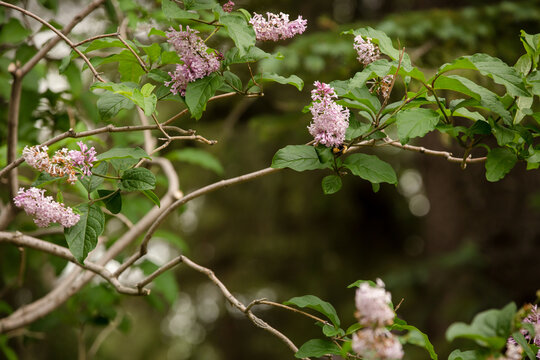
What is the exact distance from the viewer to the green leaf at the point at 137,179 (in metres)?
1.17

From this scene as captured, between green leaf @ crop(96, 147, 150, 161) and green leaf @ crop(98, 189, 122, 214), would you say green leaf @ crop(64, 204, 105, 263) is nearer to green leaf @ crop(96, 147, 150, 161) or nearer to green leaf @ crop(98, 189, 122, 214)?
green leaf @ crop(98, 189, 122, 214)

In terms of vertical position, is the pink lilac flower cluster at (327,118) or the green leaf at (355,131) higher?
the pink lilac flower cluster at (327,118)

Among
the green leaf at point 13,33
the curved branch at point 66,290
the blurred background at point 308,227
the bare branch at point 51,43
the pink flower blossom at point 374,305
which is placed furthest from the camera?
the blurred background at point 308,227

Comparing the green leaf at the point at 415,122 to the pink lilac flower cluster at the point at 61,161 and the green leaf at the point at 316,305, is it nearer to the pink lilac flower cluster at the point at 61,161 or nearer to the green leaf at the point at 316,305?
the green leaf at the point at 316,305

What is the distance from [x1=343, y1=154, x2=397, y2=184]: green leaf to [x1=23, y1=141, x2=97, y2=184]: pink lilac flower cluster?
0.61 meters

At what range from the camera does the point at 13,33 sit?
2.04 m

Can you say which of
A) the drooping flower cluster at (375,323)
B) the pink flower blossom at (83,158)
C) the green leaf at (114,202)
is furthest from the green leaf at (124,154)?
the drooping flower cluster at (375,323)

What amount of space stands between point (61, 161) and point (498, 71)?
3.25 ft

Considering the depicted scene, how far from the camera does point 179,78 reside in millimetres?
1219

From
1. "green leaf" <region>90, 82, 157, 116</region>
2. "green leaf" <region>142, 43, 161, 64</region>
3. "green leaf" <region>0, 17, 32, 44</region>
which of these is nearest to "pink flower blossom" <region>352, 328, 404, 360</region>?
"green leaf" <region>90, 82, 157, 116</region>

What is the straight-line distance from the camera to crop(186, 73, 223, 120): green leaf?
45.6 inches

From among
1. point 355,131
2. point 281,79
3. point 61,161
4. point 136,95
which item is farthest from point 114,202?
point 355,131

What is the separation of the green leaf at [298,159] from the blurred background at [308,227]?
3.12 ft

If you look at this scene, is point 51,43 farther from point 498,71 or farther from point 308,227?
point 308,227
